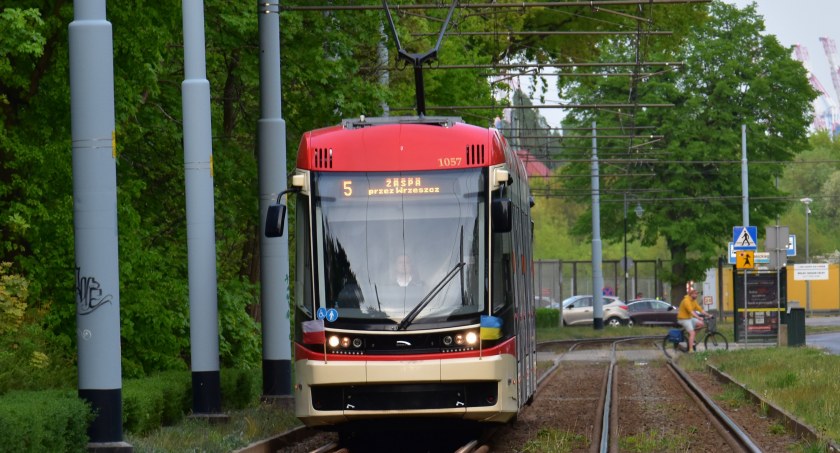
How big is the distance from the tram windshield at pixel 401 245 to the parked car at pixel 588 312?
52366 millimetres

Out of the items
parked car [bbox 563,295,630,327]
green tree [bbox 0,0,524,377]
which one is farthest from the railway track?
parked car [bbox 563,295,630,327]

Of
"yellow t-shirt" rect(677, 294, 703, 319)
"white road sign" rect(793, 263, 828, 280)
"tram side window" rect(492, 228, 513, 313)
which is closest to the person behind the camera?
"tram side window" rect(492, 228, 513, 313)

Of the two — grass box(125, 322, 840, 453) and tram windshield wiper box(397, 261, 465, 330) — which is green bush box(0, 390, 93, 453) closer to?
grass box(125, 322, 840, 453)

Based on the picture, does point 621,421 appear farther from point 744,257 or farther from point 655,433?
point 744,257

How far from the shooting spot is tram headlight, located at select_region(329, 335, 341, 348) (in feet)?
49.4

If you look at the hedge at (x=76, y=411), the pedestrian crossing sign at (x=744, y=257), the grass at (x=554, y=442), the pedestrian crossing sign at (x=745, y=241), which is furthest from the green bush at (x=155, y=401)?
the pedestrian crossing sign at (x=745, y=241)

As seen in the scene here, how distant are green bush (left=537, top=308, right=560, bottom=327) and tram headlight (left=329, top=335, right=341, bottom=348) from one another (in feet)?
162

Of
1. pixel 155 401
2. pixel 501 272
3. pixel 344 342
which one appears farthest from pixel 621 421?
pixel 155 401

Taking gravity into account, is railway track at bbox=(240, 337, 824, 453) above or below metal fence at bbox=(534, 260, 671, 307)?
above

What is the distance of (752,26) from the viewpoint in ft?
226

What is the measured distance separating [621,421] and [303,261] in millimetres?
5815

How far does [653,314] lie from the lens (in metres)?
68.4

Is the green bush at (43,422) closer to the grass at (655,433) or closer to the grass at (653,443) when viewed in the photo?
the grass at (655,433)

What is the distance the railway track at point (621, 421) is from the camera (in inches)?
637
